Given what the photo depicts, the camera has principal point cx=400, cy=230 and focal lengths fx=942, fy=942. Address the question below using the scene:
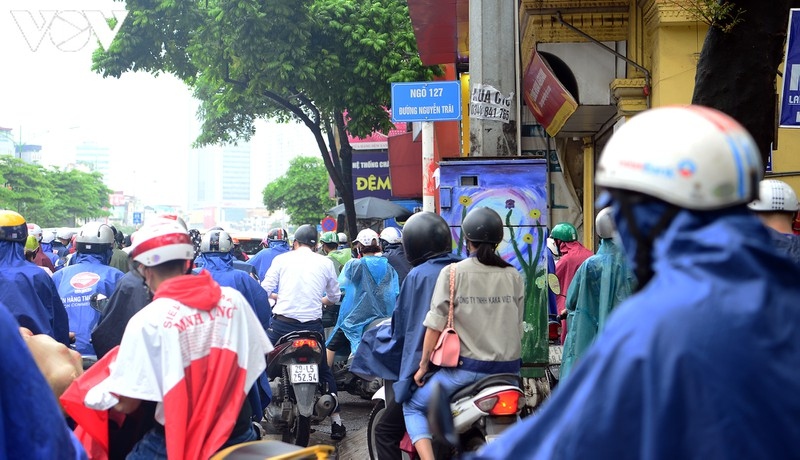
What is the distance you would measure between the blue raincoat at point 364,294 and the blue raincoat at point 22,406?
7.10m

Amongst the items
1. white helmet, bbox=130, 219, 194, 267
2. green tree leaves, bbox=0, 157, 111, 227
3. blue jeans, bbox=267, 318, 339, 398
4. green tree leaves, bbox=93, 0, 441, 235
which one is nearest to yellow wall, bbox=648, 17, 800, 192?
blue jeans, bbox=267, 318, 339, 398

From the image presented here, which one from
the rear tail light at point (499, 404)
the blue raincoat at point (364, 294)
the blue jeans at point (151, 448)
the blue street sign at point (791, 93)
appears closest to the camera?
the blue jeans at point (151, 448)

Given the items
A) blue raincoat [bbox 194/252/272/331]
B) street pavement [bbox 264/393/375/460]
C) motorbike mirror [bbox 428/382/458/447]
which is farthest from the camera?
street pavement [bbox 264/393/375/460]

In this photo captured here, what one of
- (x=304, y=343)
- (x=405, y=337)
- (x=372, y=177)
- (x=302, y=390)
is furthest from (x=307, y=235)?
(x=372, y=177)

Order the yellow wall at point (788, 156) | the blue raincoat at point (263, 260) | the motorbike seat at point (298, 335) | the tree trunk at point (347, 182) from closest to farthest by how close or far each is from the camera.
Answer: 1. the motorbike seat at point (298, 335)
2. the yellow wall at point (788, 156)
3. the blue raincoat at point (263, 260)
4. the tree trunk at point (347, 182)

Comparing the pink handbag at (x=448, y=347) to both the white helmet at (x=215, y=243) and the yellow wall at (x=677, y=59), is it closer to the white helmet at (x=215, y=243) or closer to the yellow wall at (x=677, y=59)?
the white helmet at (x=215, y=243)

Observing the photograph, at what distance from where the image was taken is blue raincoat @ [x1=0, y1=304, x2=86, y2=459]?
2.44 metres

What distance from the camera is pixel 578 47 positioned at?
12.4m

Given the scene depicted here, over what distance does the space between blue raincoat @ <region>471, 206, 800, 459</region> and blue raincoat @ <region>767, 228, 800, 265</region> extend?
373cm

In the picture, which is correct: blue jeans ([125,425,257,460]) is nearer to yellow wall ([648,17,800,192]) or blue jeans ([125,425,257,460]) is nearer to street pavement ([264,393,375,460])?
street pavement ([264,393,375,460])

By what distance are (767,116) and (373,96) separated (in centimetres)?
1640

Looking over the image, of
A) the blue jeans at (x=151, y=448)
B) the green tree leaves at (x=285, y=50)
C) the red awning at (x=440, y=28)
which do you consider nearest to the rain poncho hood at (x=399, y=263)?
the red awning at (x=440, y=28)

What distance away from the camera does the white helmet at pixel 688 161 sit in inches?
68.4

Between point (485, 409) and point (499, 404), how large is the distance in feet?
0.26
